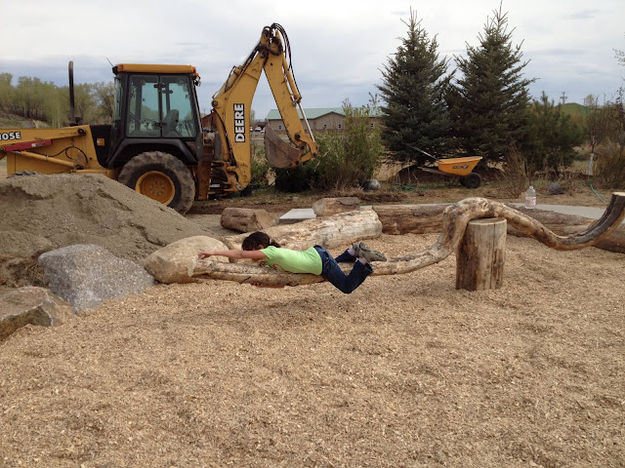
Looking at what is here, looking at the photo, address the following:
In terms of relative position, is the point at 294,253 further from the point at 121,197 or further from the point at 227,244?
the point at 121,197

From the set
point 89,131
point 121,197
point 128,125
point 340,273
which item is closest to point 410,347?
point 340,273

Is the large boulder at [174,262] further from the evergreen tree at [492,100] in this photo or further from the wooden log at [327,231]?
the evergreen tree at [492,100]

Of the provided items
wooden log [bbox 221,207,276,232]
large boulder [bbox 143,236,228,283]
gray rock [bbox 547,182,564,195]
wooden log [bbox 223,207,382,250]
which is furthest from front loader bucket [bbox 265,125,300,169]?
large boulder [bbox 143,236,228,283]

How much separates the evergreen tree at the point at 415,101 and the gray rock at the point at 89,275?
368 inches

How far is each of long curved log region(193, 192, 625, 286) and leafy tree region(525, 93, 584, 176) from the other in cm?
859

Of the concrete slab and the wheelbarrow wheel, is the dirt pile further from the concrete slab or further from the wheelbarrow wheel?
the wheelbarrow wheel

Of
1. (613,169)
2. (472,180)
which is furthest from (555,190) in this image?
(472,180)

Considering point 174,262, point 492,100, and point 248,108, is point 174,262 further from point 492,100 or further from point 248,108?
point 492,100

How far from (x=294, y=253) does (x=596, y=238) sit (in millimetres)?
2957

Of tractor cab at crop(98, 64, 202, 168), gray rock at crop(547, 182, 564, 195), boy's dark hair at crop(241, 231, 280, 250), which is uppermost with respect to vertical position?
tractor cab at crop(98, 64, 202, 168)

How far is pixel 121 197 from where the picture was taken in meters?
6.05

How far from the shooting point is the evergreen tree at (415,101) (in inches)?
516

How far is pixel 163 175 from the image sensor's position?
876 cm

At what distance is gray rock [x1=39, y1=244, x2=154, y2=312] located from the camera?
4.32 m
